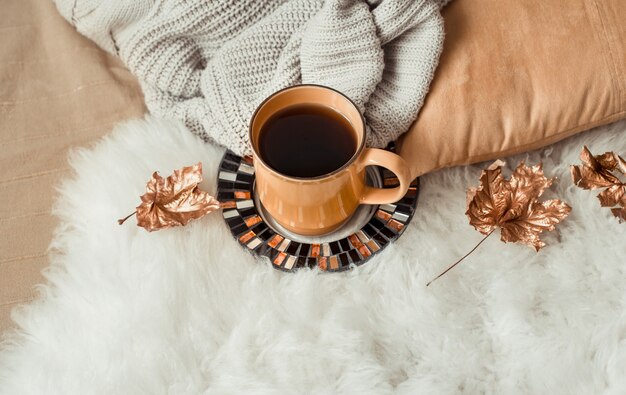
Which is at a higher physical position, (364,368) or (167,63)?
(167,63)

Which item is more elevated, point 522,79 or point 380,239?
point 522,79

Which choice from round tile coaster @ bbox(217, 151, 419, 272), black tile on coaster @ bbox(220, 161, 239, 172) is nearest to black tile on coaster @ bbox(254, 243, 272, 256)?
round tile coaster @ bbox(217, 151, 419, 272)

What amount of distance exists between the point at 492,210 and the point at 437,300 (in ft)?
0.41

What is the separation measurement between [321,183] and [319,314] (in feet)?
0.49

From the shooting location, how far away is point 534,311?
0.61m

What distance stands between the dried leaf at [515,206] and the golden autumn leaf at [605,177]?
0.14ft

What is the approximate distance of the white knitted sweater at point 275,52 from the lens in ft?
2.08

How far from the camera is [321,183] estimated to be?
0.55 m

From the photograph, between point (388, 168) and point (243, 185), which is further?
point (243, 185)

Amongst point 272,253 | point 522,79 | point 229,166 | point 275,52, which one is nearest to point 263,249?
point 272,253

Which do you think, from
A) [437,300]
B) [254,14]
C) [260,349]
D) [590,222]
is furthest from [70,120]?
[590,222]

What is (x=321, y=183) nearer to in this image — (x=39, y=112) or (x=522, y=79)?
(x=522, y=79)

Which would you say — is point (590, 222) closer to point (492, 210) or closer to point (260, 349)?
point (492, 210)

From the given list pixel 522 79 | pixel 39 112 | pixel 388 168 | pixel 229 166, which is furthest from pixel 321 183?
pixel 39 112
